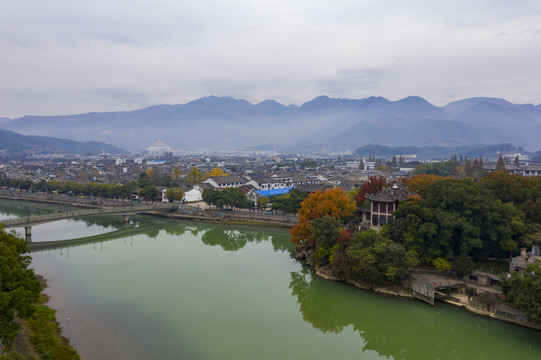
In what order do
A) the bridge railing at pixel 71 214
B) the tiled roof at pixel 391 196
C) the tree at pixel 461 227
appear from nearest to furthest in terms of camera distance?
the tree at pixel 461 227 → the tiled roof at pixel 391 196 → the bridge railing at pixel 71 214

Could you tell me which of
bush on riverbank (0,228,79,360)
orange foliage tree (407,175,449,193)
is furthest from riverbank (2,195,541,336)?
bush on riverbank (0,228,79,360)

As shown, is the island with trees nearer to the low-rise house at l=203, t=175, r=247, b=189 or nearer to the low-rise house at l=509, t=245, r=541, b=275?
the low-rise house at l=509, t=245, r=541, b=275

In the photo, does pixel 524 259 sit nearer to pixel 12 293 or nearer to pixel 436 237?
pixel 436 237

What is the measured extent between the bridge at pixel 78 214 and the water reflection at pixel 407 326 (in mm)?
21114

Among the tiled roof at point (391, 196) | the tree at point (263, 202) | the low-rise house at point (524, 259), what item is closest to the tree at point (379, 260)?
the tiled roof at point (391, 196)

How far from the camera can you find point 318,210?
72.7 ft

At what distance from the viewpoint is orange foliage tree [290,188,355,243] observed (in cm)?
2178

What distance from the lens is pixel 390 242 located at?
17.2 meters

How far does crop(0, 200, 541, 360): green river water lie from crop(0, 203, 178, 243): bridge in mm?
5513

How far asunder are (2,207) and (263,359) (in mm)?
44712

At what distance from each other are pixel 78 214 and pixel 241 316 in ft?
67.8

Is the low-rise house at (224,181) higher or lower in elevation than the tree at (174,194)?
higher

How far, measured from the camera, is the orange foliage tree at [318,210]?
71.5 ft

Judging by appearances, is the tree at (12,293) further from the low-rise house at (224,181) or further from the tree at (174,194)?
the low-rise house at (224,181)
